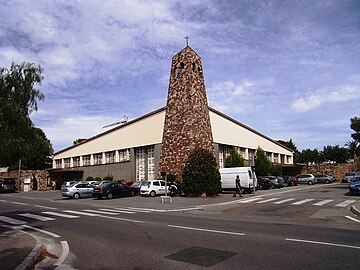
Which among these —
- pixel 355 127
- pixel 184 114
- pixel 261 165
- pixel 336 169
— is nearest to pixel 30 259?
pixel 184 114

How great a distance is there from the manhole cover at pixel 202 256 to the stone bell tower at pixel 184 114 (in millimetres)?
29228

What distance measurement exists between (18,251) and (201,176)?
894 inches

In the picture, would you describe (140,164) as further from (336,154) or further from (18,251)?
(336,154)

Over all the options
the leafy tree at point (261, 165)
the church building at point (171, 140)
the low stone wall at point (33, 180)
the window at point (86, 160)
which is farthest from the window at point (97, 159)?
the leafy tree at point (261, 165)

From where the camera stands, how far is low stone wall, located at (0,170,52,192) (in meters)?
53.2

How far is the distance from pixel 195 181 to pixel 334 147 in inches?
3044

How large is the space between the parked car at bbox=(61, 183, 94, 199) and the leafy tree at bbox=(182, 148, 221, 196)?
33.7 ft

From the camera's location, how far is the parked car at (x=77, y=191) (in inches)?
1298

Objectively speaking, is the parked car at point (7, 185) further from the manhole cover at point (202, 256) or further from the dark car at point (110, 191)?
the manhole cover at point (202, 256)

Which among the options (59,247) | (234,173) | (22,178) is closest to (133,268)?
(59,247)

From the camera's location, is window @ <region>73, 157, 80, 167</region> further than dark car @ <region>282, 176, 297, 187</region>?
Yes

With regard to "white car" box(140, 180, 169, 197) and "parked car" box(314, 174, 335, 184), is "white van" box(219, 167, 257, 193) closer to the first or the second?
"white car" box(140, 180, 169, 197)

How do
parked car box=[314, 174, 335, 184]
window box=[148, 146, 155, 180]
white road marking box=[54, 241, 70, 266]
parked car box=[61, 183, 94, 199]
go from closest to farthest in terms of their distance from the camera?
white road marking box=[54, 241, 70, 266]
parked car box=[61, 183, 94, 199]
window box=[148, 146, 155, 180]
parked car box=[314, 174, 335, 184]

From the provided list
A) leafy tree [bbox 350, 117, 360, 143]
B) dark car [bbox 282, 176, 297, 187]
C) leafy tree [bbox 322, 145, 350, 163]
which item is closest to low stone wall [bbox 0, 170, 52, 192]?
dark car [bbox 282, 176, 297, 187]
